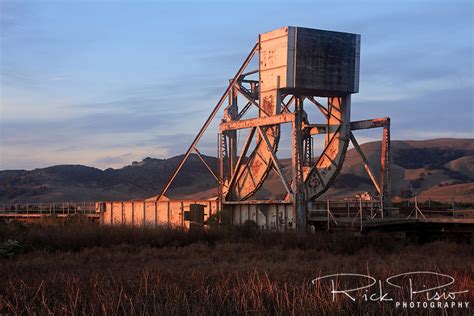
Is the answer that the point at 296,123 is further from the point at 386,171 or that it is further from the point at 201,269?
the point at 201,269

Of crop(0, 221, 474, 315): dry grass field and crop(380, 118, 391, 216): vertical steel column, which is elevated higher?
crop(380, 118, 391, 216): vertical steel column

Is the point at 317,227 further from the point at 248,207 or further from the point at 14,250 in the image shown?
the point at 14,250

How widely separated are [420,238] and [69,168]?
437 feet

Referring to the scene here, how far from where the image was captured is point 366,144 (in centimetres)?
13600

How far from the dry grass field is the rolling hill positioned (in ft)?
190

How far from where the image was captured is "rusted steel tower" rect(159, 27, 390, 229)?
29.7m

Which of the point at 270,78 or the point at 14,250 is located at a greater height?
the point at 270,78

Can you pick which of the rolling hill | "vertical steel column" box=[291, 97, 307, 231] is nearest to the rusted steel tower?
"vertical steel column" box=[291, 97, 307, 231]

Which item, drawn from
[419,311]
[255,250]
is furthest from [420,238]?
[419,311]

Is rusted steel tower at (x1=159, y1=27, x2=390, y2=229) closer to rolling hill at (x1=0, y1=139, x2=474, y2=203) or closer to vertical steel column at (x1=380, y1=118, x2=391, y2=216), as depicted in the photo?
vertical steel column at (x1=380, y1=118, x2=391, y2=216)

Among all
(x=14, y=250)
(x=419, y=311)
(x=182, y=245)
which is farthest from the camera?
(x=182, y=245)

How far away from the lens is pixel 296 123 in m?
29.0

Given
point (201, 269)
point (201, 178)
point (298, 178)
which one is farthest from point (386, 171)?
point (201, 178)

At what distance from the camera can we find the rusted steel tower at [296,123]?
2967 cm
